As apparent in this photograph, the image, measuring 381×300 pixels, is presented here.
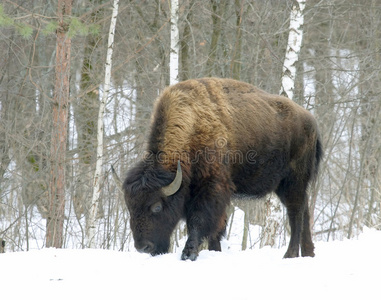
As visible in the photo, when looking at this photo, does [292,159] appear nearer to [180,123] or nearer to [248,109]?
[248,109]

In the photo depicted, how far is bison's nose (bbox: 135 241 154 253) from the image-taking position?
5465 mm

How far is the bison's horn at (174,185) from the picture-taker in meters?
5.58

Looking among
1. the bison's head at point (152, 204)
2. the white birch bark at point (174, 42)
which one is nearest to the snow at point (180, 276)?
the bison's head at point (152, 204)

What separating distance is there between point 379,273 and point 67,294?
9.29 feet

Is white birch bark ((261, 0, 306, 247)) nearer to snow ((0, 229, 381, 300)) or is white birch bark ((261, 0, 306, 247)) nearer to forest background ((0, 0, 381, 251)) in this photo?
forest background ((0, 0, 381, 251))

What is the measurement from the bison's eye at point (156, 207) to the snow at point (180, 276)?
526mm

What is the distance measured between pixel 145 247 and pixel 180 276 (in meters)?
1.05

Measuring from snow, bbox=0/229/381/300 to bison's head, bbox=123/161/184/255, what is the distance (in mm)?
204

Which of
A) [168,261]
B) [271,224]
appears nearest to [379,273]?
[168,261]

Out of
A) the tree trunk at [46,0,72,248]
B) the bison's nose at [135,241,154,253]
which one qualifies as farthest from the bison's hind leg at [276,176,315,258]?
the tree trunk at [46,0,72,248]

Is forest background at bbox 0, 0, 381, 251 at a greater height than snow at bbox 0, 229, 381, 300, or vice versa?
forest background at bbox 0, 0, 381, 251

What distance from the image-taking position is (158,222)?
570cm

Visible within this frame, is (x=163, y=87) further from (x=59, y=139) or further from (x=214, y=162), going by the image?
(x=214, y=162)

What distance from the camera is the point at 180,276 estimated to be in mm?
4516
